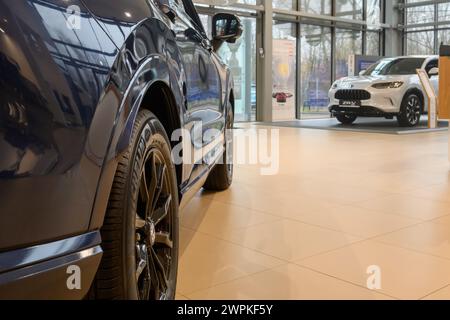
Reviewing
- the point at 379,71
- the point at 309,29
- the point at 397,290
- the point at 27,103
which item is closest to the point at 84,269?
the point at 27,103

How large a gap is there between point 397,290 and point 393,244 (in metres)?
0.65

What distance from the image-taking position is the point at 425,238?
278 centimetres

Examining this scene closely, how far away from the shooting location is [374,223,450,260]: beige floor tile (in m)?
2.58

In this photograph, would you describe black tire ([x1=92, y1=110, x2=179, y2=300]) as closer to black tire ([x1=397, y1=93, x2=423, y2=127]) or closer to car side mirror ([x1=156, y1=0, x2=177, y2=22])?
car side mirror ([x1=156, y1=0, x2=177, y2=22])

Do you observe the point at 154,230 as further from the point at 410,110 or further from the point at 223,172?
the point at 410,110

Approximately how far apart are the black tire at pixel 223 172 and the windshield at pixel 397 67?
7.25 meters

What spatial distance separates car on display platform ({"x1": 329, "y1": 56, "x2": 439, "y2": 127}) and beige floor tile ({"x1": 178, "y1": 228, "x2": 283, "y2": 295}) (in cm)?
762

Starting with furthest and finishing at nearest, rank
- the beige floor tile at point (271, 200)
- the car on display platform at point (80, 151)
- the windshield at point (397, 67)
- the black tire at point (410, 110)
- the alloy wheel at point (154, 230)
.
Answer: the windshield at point (397, 67) → the black tire at point (410, 110) → the beige floor tile at point (271, 200) → the alloy wheel at point (154, 230) → the car on display platform at point (80, 151)

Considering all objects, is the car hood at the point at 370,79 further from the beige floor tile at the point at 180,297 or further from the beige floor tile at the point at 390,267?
the beige floor tile at the point at 180,297

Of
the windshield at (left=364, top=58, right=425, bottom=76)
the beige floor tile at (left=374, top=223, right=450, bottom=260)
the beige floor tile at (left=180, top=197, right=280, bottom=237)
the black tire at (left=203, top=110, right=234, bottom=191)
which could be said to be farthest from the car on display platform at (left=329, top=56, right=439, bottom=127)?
the beige floor tile at (left=374, top=223, right=450, bottom=260)

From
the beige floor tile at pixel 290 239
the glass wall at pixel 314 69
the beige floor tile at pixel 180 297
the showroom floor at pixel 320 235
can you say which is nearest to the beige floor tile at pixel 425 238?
the showroom floor at pixel 320 235

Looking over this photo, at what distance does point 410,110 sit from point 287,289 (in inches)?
345

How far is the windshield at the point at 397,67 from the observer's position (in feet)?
34.2

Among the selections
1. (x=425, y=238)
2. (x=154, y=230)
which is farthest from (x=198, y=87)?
(x=425, y=238)
